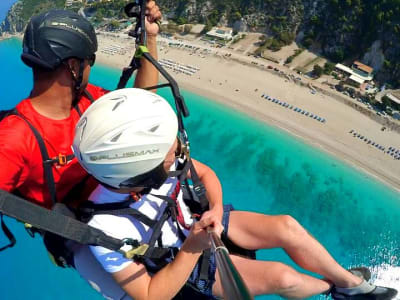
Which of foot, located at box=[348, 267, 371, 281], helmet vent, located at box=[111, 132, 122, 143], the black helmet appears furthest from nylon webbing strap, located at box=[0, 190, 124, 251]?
foot, located at box=[348, 267, 371, 281]

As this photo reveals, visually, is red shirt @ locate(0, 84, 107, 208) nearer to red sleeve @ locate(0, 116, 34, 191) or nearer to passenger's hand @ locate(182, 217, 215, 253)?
red sleeve @ locate(0, 116, 34, 191)

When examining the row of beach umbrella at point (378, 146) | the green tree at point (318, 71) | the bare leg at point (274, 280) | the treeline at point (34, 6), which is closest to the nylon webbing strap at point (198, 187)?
the bare leg at point (274, 280)

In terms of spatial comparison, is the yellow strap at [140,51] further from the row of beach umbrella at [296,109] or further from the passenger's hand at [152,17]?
the row of beach umbrella at [296,109]

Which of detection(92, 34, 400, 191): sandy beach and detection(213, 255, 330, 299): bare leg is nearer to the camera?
detection(213, 255, 330, 299): bare leg

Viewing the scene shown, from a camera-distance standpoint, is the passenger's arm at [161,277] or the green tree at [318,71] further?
the green tree at [318,71]

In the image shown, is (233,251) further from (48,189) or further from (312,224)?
(312,224)
